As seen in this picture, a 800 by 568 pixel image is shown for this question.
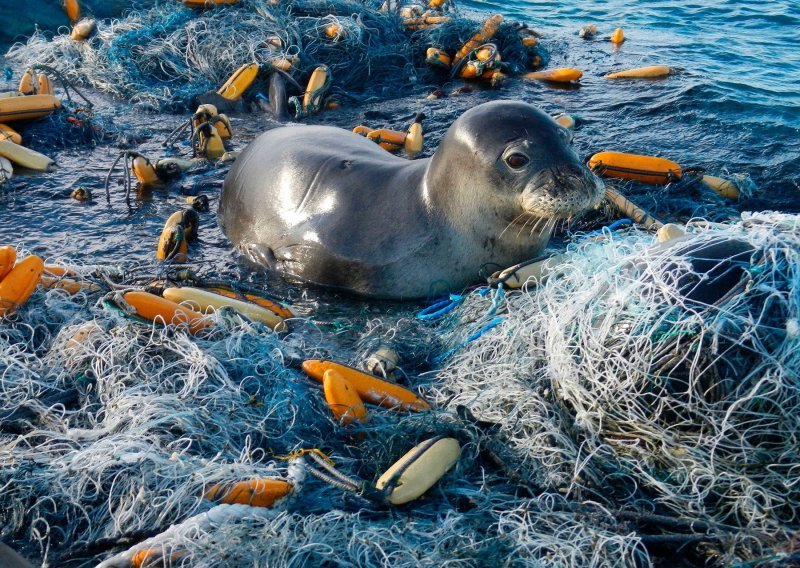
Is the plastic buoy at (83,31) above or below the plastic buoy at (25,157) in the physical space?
above

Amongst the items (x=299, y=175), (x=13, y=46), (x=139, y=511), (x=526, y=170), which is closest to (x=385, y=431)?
(x=139, y=511)

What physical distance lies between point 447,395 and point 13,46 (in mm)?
11233

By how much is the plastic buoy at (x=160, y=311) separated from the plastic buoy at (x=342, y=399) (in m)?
0.92

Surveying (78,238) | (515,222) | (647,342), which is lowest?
(78,238)

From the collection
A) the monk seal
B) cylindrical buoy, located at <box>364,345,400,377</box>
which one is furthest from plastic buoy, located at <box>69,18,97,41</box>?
cylindrical buoy, located at <box>364,345,400,377</box>

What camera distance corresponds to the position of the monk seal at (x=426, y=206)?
5664 mm

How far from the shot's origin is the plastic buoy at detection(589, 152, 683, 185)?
7637mm

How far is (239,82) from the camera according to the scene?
34.9ft

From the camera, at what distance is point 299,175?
6.66 m

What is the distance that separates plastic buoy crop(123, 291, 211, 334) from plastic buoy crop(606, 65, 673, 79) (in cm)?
873

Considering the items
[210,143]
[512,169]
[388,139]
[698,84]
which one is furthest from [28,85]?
[698,84]

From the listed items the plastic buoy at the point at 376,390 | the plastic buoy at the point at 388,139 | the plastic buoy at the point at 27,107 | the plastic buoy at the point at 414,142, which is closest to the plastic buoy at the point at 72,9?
the plastic buoy at the point at 27,107

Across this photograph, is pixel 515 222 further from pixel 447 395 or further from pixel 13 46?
pixel 13 46

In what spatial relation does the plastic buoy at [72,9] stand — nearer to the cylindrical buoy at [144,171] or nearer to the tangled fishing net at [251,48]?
the tangled fishing net at [251,48]
